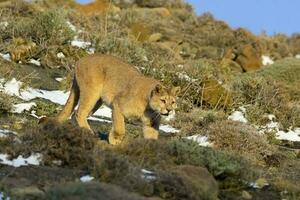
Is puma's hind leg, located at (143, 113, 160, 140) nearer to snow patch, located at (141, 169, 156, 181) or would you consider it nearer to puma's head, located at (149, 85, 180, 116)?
puma's head, located at (149, 85, 180, 116)

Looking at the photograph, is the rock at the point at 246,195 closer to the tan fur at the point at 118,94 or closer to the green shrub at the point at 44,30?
the tan fur at the point at 118,94

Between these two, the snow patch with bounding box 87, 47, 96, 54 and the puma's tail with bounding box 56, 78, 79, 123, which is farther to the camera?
the snow patch with bounding box 87, 47, 96, 54

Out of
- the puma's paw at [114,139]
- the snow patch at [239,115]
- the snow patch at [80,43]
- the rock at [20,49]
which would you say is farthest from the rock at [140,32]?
the puma's paw at [114,139]

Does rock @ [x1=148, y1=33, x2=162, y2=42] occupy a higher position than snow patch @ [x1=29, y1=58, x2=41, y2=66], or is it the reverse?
rock @ [x1=148, y1=33, x2=162, y2=42]

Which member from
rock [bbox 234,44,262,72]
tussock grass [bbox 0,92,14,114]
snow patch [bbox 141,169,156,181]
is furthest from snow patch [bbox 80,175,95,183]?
rock [bbox 234,44,262,72]

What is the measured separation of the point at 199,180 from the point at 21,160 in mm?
2472

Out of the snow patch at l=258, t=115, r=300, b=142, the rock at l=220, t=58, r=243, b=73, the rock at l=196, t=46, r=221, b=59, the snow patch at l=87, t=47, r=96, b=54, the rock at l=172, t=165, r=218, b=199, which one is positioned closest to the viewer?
the rock at l=172, t=165, r=218, b=199

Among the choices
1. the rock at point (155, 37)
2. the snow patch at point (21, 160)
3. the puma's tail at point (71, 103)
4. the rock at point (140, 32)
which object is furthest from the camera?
the rock at point (155, 37)

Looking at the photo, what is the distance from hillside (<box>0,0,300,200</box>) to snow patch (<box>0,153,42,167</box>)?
1cm

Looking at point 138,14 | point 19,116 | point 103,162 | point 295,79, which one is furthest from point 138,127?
point 138,14

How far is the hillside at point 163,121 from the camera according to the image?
825 centimetres

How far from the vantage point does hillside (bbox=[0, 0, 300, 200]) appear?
27.1 feet

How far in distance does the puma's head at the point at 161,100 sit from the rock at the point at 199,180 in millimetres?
2390

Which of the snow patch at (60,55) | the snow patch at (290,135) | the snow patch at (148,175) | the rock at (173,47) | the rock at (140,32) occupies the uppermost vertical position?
the snow patch at (148,175)
